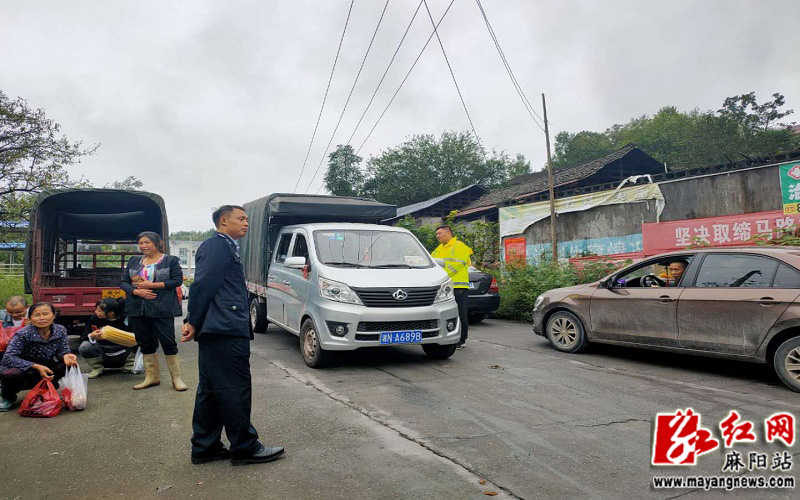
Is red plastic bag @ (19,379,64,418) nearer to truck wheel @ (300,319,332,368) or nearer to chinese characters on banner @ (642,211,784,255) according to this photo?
truck wheel @ (300,319,332,368)

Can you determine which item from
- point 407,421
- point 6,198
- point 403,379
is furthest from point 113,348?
point 6,198

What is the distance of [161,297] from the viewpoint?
17.1ft

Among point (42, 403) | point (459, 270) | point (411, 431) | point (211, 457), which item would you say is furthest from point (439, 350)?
point (42, 403)

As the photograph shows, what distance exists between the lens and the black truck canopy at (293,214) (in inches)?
330

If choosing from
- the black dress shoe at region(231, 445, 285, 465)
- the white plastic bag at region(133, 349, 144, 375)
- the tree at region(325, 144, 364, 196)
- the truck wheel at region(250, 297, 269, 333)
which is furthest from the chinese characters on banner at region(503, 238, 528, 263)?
the tree at region(325, 144, 364, 196)

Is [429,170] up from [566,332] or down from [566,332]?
up

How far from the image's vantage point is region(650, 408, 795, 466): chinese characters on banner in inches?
129

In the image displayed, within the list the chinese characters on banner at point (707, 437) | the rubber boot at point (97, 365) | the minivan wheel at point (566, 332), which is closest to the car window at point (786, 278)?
the chinese characters on banner at point (707, 437)

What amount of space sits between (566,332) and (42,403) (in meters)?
6.24

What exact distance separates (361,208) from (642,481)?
660 cm

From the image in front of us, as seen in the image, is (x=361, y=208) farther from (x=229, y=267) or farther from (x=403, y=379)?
(x=229, y=267)

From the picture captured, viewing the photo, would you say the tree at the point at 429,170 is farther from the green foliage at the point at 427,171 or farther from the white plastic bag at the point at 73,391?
the white plastic bag at the point at 73,391

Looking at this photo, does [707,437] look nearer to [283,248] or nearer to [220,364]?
[220,364]

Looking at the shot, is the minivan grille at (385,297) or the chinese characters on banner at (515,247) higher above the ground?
the chinese characters on banner at (515,247)
